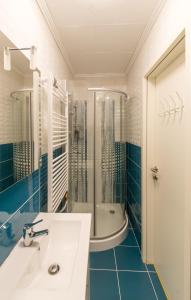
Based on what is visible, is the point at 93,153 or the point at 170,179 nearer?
the point at 170,179

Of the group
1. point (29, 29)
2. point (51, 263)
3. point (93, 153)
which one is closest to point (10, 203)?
point (51, 263)

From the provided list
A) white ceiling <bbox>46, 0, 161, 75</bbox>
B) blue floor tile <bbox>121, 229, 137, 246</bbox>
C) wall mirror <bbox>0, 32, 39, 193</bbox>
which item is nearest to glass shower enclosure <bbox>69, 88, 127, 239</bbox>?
blue floor tile <bbox>121, 229, 137, 246</bbox>

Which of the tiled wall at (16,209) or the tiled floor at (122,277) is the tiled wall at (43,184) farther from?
the tiled floor at (122,277)

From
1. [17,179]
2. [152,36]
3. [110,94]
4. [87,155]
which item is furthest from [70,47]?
[17,179]

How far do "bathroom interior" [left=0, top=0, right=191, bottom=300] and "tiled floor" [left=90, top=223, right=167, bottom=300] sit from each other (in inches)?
0.4

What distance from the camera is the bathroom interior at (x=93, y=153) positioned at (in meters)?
1.03

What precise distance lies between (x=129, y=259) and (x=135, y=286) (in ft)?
1.22

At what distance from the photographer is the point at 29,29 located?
1.31m

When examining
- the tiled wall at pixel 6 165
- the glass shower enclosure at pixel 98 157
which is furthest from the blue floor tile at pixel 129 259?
the tiled wall at pixel 6 165

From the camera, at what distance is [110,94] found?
252 cm

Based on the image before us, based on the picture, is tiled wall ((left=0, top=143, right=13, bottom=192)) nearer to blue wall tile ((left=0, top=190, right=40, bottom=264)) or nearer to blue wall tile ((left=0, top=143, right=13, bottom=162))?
blue wall tile ((left=0, top=143, right=13, bottom=162))

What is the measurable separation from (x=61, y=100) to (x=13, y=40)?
917mm

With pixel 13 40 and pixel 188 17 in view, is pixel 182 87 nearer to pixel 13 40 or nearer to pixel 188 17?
pixel 188 17

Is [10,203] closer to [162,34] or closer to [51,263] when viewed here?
[51,263]
